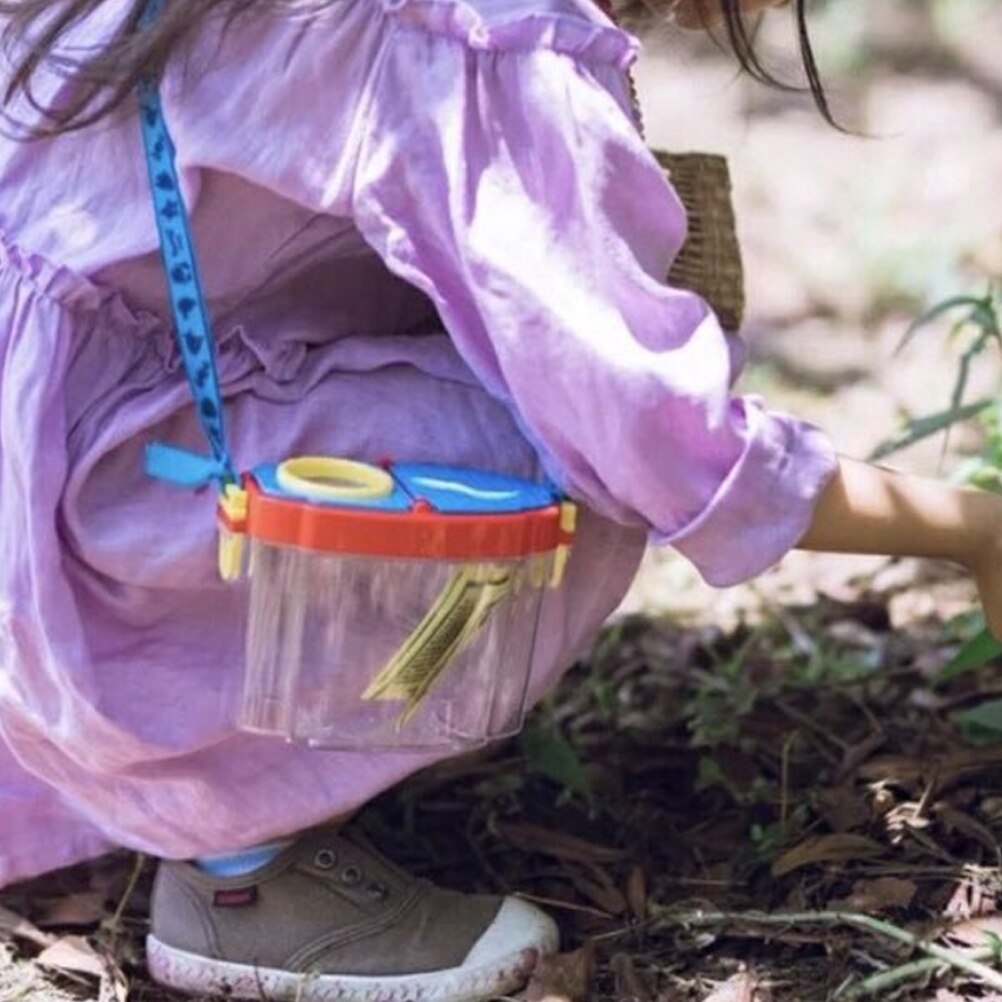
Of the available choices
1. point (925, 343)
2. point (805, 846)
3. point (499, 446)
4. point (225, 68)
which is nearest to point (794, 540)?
point (499, 446)

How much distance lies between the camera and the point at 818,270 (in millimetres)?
3607

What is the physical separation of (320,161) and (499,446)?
0.26 meters

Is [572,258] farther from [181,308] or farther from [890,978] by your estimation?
[890,978]

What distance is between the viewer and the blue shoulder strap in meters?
1.87

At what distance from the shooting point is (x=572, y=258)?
178 cm

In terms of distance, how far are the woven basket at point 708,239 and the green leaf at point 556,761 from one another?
0.43 metres

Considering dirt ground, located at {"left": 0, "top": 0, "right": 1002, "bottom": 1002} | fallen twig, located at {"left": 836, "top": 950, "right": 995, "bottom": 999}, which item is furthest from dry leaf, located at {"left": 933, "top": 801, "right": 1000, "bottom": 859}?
fallen twig, located at {"left": 836, "top": 950, "right": 995, "bottom": 999}

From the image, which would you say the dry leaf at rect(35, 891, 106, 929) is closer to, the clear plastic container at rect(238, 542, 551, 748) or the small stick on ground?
the clear plastic container at rect(238, 542, 551, 748)

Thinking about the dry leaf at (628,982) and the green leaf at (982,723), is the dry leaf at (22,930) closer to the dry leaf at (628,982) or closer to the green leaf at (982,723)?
the dry leaf at (628,982)

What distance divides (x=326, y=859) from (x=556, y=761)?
1.07ft

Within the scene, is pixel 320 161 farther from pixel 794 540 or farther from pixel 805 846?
pixel 805 846

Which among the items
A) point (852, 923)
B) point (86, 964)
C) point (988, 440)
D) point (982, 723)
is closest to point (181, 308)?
point (86, 964)

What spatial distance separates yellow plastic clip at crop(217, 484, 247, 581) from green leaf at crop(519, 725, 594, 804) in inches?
21.0

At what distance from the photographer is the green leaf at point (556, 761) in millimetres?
2311
